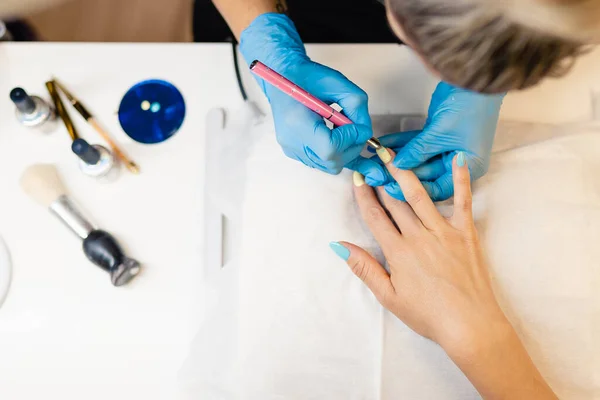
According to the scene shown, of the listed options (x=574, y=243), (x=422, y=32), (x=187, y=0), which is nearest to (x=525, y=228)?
(x=574, y=243)

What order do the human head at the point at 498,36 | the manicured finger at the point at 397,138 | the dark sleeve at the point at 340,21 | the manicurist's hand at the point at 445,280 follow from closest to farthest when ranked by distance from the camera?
the human head at the point at 498,36, the manicurist's hand at the point at 445,280, the manicured finger at the point at 397,138, the dark sleeve at the point at 340,21

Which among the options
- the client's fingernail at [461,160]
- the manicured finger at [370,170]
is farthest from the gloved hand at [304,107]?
the client's fingernail at [461,160]

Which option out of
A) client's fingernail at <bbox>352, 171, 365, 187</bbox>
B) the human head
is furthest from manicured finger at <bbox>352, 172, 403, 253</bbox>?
the human head

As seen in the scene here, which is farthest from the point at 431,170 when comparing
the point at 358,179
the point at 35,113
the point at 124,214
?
the point at 35,113

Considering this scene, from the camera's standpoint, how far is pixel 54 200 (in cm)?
70

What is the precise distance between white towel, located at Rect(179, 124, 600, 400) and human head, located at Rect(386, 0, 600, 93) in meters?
0.22

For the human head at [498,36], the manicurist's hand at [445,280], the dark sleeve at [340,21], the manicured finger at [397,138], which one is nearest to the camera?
the human head at [498,36]

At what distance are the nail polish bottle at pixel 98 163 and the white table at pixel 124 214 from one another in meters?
0.02

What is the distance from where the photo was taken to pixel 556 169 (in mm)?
631

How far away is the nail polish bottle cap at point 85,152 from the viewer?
2.17 ft

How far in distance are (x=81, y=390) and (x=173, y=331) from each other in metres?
0.16

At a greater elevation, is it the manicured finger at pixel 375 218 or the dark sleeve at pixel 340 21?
the dark sleeve at pixel 340 21

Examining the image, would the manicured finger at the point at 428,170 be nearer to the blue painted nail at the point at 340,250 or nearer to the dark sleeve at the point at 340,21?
the blue painted nail at the point at 340,250

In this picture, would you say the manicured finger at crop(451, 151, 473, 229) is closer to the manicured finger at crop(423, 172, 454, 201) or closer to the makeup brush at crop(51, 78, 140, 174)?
the manicured finger at crop(423, 172, 454, 201)
